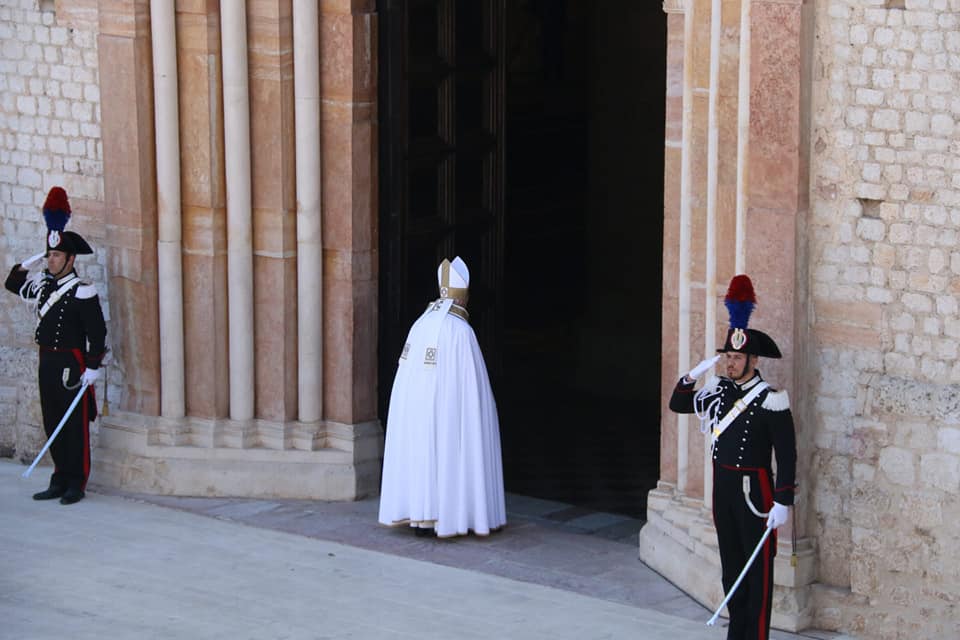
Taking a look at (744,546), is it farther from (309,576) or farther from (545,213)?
(545,213)

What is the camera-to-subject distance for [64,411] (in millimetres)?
10984

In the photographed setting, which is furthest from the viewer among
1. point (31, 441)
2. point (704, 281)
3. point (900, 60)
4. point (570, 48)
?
point (570, 48)

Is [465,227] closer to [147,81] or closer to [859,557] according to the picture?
[147,81]

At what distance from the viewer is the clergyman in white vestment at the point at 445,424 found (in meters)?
10.1

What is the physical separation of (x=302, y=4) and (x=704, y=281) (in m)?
2.89

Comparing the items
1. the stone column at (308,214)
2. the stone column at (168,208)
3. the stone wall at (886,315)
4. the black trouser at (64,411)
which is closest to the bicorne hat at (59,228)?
the stone column at (168,208)

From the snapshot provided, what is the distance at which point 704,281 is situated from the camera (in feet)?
30.9

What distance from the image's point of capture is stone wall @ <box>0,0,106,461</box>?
37.6 ft

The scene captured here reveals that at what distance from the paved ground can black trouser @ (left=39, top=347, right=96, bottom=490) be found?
20 cm

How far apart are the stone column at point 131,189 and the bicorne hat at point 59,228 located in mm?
336

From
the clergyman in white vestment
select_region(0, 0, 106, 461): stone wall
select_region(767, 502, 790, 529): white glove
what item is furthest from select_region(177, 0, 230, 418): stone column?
select_region(767, 502, 790, 529): white glove

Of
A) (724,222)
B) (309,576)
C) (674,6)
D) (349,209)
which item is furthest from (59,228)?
(724,222)

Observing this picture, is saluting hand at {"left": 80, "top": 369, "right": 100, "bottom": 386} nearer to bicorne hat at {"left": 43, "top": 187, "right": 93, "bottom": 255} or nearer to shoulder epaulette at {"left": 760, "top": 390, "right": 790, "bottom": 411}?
bicorne hat at {"left": 43, "top": 187, "right": 93, "bottom": 255}

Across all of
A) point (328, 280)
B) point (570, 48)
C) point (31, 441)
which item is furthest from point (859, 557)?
point (570, 48)
